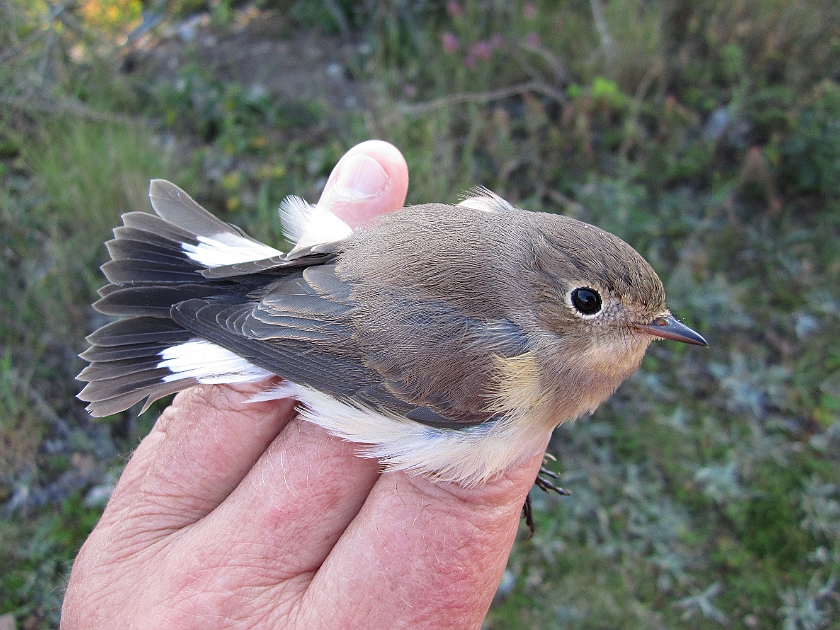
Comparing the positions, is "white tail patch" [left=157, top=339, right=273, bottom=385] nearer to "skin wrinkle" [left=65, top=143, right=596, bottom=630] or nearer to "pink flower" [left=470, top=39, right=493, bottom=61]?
"skin wrinkle" [left=65, top=143, right=596, bottom=630]

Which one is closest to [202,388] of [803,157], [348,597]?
[348,597]

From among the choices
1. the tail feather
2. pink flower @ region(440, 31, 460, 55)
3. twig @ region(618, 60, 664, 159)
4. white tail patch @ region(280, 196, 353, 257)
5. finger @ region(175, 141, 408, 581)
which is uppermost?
the tail feather

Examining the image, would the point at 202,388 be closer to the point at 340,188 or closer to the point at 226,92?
the point at 340,188

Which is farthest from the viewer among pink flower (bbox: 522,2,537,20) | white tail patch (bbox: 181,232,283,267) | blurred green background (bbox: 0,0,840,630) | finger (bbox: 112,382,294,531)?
pink flower (bbox: 522,2,537,20)

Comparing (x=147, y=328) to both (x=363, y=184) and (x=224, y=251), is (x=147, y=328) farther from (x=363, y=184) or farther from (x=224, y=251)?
(x=363, y=184)

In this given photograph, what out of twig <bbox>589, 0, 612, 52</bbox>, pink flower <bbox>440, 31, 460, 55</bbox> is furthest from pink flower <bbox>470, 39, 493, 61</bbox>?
twig <bbox>589, 0, 612, 52</bbox>
